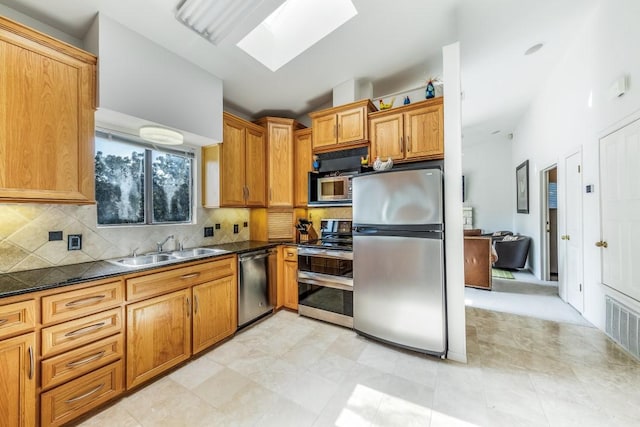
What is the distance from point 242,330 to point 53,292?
1626 mm

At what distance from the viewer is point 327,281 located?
107 inches

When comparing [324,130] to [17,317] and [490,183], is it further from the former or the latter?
[490,183]

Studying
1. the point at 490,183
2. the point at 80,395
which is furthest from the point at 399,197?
the point at 490,183

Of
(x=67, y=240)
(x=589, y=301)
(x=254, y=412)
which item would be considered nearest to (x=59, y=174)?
(x=67, y=240)

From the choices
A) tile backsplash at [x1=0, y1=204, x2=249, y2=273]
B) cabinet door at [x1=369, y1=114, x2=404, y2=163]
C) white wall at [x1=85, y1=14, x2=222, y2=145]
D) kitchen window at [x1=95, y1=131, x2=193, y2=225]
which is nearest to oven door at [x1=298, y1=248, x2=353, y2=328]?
cabinet door at [x1=369, y1=114, x2=404, y2=163]

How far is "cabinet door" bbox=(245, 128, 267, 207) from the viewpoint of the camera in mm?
3080

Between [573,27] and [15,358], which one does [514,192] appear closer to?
[573,27]

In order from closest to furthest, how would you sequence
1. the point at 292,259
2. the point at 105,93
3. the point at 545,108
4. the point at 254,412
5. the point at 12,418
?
1. the point at 12,418
2. the point at 254,412
3. the point at 105,93
4. the point at 292,259
5. the point at 545,108

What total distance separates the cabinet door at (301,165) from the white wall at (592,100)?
3.04m

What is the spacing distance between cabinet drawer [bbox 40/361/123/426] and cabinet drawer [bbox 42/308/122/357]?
0.72 feet

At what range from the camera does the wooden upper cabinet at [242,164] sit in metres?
2.81

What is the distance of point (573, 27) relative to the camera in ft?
9.18

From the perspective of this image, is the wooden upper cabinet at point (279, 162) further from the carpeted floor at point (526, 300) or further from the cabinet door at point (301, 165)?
the carpeted floor at point (526, 300)

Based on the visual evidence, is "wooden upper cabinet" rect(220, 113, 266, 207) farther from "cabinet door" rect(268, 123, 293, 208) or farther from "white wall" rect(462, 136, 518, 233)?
"white wall" rect(462, 136, 518, 233)
